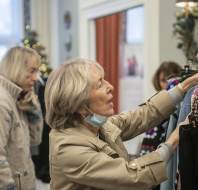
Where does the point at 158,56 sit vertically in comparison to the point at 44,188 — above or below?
above

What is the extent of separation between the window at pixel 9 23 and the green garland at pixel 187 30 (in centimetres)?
302

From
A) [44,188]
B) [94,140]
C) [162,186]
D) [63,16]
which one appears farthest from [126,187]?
[63,16]

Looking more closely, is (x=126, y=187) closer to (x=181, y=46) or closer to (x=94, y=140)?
(x=94, y=140)

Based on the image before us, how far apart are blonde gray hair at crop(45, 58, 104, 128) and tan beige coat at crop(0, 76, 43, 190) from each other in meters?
0.58

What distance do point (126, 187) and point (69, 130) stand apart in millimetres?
300

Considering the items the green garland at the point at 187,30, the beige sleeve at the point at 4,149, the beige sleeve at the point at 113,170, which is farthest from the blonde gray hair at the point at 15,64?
the green garland at the point at 187,30

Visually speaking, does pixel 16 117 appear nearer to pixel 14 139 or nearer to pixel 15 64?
pixel 14 139

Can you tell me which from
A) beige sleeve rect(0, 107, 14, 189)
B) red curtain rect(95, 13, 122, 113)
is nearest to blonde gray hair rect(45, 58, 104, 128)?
beige sleeve rect(0, 107, 14, 189)

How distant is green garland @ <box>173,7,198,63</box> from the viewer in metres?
3.30

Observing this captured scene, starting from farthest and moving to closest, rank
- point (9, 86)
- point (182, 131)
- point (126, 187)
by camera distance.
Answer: point (9, 86) → point (126, 187) → point (182, 131)

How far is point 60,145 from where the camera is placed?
138 cm

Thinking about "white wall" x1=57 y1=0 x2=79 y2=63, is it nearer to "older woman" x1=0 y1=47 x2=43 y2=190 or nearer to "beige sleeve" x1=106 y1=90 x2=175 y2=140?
"older woman" x1=0 y1=47 x2=43 y2=190

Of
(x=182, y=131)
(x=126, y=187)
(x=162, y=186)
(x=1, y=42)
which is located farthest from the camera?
(x=1, y=42)

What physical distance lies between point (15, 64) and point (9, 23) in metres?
3.78
